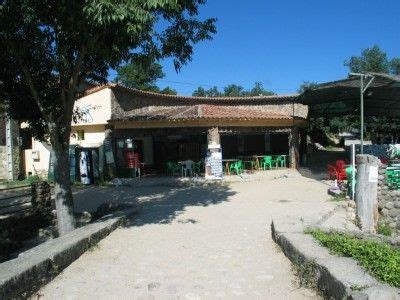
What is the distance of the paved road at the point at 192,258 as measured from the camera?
17.0ft

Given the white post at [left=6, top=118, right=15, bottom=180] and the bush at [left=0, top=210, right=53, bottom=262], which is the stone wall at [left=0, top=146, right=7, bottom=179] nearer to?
the white post at [left=6, top=118, right=15, bottom=180]

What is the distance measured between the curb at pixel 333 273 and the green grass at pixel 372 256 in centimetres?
10

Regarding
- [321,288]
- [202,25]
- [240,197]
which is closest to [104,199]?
[240,197]

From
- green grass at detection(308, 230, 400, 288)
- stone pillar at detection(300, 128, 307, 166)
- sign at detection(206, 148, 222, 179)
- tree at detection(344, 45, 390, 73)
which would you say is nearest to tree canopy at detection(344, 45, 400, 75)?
tree at detection(344, 45, 390, 73)

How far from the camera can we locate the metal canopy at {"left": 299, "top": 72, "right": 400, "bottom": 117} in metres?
15.0

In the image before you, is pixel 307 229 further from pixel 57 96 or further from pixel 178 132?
pixel 178 132

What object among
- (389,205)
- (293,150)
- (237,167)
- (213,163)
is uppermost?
(293,150)

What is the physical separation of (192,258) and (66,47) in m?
4.89

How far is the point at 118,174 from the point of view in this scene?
19.8 m

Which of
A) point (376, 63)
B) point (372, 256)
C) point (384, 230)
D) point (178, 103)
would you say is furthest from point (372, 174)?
point (376, 63)

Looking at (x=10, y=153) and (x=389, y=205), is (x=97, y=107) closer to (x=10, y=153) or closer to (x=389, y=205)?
(x=10, y=153)

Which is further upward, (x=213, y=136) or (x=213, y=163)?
(x=213, y=136)

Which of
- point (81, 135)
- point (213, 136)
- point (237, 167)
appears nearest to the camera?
point (213, 136)

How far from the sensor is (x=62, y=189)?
341 inches
